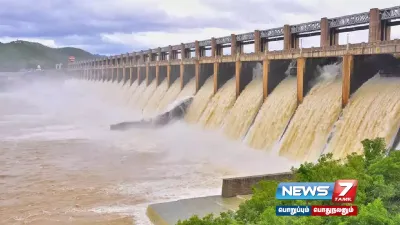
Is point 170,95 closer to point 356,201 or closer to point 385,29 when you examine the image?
point 385,29

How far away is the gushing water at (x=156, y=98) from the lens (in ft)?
170

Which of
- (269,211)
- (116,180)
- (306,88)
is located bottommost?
(116,180)

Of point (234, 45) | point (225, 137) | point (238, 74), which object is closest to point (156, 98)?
point (234, 45)

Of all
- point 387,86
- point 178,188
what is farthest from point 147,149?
point 387,86

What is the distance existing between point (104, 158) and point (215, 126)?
28.8 ft

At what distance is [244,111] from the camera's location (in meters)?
32.2

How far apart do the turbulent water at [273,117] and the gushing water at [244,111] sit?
919mm

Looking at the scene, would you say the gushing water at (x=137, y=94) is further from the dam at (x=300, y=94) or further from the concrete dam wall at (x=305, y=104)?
the concrete dam wall at (x=305, y=104)

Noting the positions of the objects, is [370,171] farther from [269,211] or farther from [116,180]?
[116,180]

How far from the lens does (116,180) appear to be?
2377 cm

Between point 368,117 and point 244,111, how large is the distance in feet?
38.8

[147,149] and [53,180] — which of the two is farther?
[147,149]

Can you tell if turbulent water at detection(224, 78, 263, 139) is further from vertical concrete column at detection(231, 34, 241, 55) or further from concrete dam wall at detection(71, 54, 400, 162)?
vertical concrete column at detection(231, 34, 241, 55)

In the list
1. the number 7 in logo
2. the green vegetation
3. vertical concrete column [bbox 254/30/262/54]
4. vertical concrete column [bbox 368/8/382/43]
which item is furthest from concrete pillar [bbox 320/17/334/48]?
the number 7 in logo
